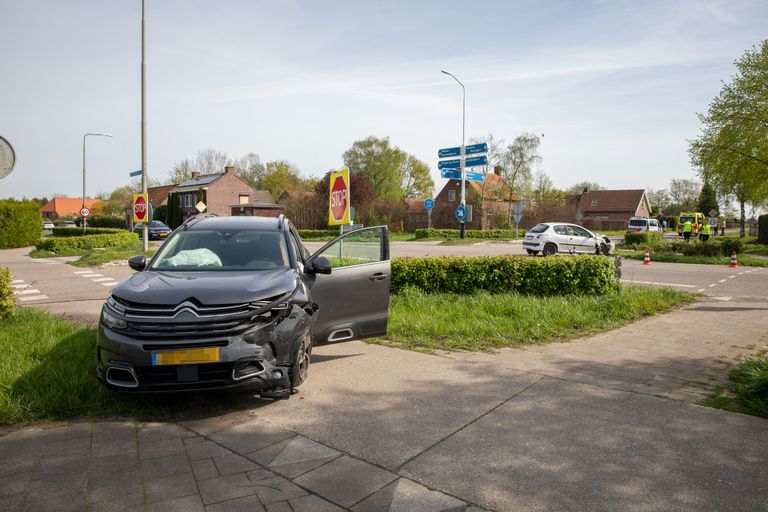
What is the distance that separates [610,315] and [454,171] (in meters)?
22.6

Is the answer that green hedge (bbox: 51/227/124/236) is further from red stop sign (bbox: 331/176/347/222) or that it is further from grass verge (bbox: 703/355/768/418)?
grass verge (bbox: 703/355/768/418)

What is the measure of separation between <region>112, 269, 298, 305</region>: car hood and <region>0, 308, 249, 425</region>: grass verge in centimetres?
85

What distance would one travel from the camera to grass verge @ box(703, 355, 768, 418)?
4.31 m

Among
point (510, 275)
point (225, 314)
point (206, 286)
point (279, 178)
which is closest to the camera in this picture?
point (225, 314)

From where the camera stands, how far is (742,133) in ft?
88.4

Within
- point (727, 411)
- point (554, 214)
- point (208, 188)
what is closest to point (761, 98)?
point (554, 214)

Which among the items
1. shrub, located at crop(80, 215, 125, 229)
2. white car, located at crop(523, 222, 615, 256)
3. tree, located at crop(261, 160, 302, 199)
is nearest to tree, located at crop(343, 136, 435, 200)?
tree, located at crop(261, 160, 302, 199)

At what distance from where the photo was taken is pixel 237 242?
559 cm

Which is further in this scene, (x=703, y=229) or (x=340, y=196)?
(x=703, y=229)

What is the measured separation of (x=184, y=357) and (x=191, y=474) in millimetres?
944

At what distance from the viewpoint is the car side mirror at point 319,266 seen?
17.4 ft

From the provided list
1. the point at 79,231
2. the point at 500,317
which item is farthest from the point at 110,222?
the point at 500,317

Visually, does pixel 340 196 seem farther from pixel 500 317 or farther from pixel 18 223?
pixel 18 223

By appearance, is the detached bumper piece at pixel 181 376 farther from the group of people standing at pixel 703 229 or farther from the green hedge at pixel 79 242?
the group of people standing at pixel 703 229
